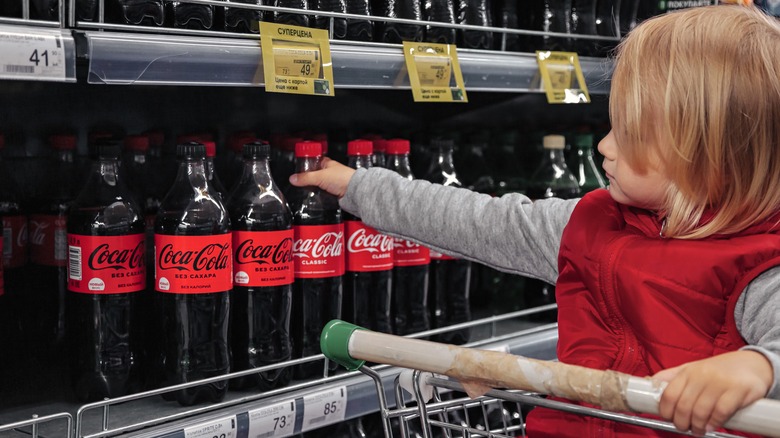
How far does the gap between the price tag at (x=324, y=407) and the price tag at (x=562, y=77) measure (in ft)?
2.47

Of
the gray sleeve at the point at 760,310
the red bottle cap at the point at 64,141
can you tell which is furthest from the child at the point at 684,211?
the red bottle cap at the point at 64,141

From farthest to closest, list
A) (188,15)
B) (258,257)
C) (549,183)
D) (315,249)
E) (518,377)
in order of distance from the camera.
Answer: (549,183)
(315,249)
(258,257)
(188,15)
(518,377)

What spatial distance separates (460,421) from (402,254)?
1.67 feet

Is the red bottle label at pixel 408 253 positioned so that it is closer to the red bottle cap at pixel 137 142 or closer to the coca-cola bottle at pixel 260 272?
the coca-cola bottle at pixel 260 272

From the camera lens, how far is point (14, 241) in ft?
5.03

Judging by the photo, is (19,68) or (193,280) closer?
(19,68)

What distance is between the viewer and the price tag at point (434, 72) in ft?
5.21

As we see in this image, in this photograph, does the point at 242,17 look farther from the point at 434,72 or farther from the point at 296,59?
the point at 434,72

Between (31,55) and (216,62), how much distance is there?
28cm

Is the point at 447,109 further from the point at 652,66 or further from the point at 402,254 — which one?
the point at 652,66

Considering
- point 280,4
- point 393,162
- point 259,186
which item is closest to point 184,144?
point 259,186

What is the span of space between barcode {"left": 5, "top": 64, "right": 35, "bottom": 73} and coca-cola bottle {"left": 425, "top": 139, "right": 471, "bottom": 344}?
1.03 meters

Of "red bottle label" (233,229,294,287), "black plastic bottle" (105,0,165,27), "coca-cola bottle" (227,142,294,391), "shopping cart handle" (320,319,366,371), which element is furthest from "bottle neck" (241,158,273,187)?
"shopping cart handle" (320,319,366,371)

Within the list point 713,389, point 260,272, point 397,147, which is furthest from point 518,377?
point 397,147
